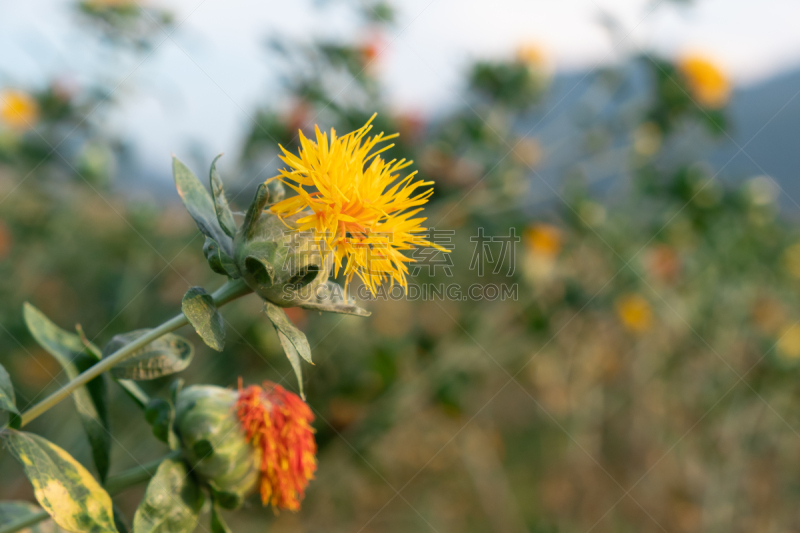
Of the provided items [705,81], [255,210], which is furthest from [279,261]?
[705,81]

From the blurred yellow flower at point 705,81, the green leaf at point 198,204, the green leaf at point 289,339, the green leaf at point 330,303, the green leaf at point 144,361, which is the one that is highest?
the blurred yellow flower at point 705,81

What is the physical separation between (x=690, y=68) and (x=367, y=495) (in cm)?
233

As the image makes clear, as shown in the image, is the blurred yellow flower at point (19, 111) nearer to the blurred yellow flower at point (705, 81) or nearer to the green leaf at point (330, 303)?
the green leaf at point (330, 303)

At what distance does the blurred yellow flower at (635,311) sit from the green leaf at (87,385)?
7.02 feet

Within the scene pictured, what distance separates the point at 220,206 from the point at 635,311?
2118 mm

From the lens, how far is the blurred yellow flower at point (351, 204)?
1.87ft

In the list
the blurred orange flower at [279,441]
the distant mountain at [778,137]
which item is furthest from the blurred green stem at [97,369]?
the distant mountain at [778,137]

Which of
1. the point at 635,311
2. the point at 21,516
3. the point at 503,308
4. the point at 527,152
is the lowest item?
the point at 21,516

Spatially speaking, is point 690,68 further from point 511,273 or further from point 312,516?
point 312,516

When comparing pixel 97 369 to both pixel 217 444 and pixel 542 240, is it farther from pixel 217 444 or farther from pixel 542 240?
pixel 542 240

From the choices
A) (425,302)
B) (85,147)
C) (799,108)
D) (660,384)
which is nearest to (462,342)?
(425,302)

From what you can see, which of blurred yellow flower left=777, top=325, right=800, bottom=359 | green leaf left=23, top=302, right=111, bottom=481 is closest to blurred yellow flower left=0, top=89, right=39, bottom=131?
green leaf left=23, top=302, right=111, bottom=481

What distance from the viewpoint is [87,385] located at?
2.11 ft

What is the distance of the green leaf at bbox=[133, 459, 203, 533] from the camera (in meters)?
0.58
